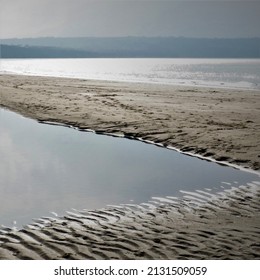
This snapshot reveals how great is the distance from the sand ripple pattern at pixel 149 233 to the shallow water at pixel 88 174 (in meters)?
0.42

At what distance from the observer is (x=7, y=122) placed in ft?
47.9

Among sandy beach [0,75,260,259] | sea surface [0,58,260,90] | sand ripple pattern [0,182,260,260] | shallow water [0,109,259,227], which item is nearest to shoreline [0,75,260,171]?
sandy beach [0,75,260,259]

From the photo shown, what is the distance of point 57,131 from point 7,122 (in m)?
2.56

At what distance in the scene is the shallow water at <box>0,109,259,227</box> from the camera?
23.3 ft

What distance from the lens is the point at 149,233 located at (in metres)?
5.90

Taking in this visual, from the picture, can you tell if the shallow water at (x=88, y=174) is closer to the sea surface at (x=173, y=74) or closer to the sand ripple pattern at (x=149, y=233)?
the sand ripple pattern at (x=149, y=233)

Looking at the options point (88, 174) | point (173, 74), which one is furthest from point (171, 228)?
point (173, 74)

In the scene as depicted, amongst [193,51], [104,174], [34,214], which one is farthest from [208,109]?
[193,51]

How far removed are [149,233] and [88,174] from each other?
299 cm

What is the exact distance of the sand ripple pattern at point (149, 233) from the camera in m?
5.34

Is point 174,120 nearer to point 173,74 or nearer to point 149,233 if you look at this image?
point 149,233

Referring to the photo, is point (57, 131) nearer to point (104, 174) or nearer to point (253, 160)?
point (104, 174)

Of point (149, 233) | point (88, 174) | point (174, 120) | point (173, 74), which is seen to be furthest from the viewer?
point (173, 74)

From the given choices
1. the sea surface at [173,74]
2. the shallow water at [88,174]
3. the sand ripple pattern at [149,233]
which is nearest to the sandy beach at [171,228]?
the sand ripple pattern at [149,233]
